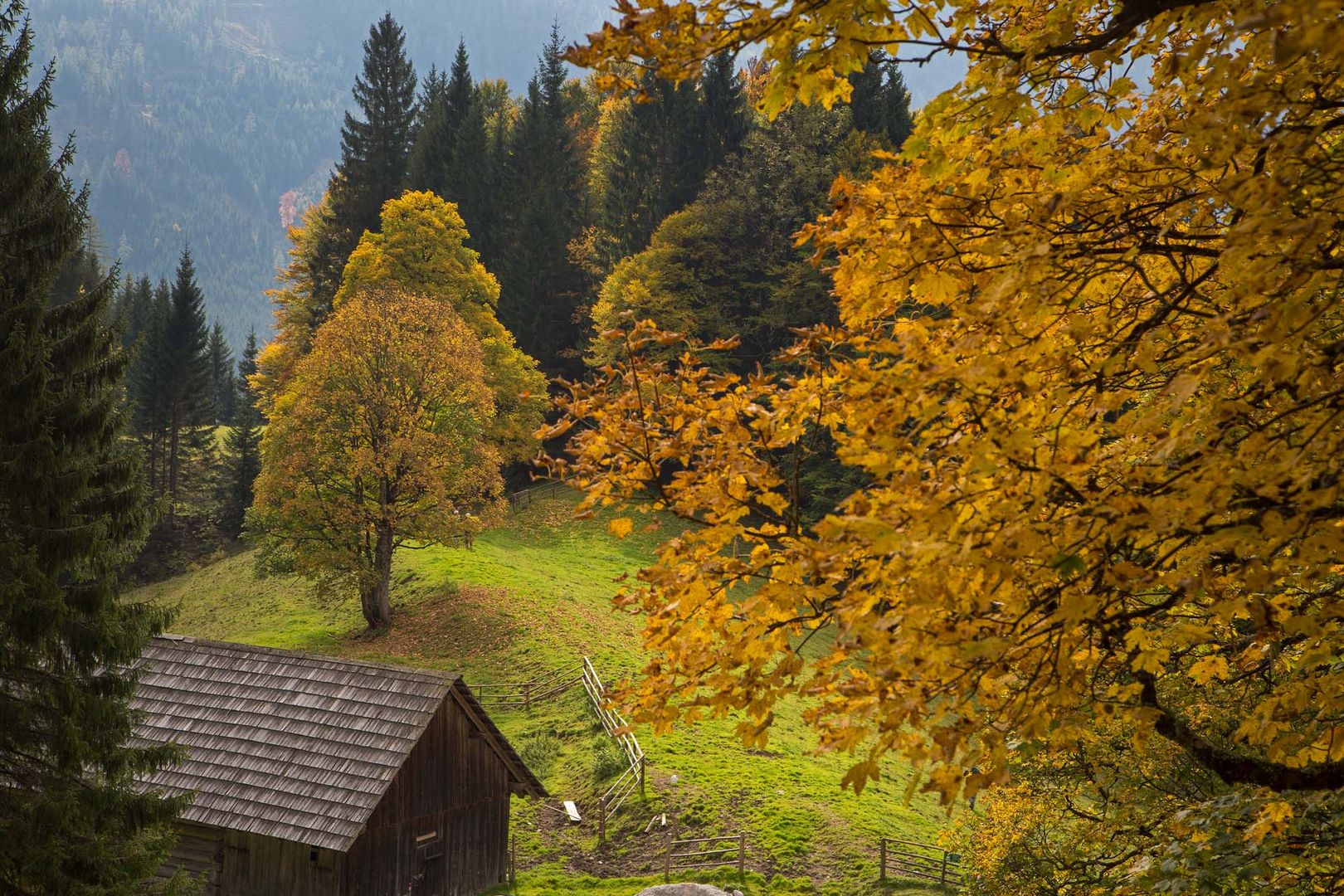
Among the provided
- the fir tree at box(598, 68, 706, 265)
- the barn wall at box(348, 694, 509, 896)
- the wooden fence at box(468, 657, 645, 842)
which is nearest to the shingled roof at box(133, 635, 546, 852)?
the barn wall at box(348, 694, 509, 896)

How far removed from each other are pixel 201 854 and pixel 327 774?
272 cm

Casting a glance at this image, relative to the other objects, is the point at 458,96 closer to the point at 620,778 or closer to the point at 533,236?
the point at 533,236

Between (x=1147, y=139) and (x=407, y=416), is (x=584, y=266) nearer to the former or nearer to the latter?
(x=407, y=416)

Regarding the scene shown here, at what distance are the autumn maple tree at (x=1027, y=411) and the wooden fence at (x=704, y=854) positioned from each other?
1504 centimetres

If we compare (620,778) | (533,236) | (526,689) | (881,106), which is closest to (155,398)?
(533,236)

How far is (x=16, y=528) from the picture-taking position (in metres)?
11.4

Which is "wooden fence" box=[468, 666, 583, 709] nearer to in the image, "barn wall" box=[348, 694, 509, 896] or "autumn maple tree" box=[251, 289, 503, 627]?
"autumn maple tree" box=[251, 289, 503, 627]

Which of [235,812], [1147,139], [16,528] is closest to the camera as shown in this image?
[1147,139]

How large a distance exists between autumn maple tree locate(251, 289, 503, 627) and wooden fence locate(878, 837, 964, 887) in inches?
622

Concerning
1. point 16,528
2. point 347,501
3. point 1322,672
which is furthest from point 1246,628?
point 347,501

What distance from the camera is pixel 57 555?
38.1 ft

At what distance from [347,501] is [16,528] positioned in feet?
58.7

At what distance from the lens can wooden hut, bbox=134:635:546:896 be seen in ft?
55.3

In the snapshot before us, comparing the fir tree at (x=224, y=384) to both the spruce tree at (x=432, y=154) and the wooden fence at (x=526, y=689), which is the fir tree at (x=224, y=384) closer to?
the spruce tree at (x=432, y=154)
